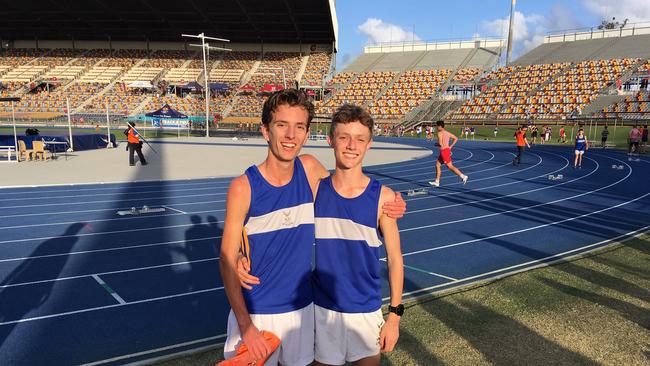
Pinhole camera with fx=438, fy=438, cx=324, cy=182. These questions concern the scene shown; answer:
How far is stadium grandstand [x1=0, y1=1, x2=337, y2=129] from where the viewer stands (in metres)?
50.5

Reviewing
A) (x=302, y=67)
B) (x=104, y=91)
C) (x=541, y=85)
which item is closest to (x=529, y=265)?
(x=541, y=85)

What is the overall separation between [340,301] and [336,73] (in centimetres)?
6199

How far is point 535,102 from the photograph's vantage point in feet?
142

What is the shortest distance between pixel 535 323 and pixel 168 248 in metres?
5.23

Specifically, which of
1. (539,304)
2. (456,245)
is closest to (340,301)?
(539,304)

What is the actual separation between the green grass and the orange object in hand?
1741 mm

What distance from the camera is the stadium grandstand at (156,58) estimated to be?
50.5 m

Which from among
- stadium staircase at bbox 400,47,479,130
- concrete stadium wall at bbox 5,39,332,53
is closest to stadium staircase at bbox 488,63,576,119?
stadium staircase at bbox 400,47,479,130

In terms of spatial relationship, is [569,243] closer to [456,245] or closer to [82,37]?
[456,245]

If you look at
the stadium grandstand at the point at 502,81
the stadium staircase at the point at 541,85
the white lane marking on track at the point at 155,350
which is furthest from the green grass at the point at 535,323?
the stadium staircase at the point at 541,85

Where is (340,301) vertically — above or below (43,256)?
above

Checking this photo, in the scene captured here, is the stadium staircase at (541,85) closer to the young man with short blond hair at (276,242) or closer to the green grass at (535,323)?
the green grass at (535,323)

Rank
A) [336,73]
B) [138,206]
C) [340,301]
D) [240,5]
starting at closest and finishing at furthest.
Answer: [340,301], [138,206], [240,5], [336,73]

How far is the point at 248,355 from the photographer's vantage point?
206 cm
